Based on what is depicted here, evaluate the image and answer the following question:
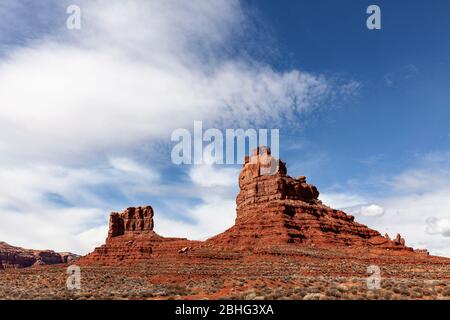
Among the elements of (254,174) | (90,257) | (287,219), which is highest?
(254,174)

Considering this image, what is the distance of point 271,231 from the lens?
78250mm

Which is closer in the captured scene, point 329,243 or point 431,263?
point 431,263

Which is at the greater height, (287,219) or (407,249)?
(287,219)

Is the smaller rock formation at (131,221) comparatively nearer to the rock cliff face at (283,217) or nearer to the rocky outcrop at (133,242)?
the rocky outcrop at (133,242)

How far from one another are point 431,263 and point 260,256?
2927 centimetres

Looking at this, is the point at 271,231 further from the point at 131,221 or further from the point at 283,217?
the point at 131,221

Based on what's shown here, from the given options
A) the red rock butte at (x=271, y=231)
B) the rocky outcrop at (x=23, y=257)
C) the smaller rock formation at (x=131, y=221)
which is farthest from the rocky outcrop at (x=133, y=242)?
the rocky outcrop at (x=23, y=257)

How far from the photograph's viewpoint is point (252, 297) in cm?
2041

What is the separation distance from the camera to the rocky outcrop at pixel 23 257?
160075 millimetres

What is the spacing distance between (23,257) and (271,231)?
136 m

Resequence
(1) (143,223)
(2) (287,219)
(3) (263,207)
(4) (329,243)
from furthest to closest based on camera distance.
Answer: (1) (143,223) → (3) (263,207) → (2) (287,219) → (4) (329,243)

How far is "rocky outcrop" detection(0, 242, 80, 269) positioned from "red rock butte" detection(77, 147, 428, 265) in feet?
235

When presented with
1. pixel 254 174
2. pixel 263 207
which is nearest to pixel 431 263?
pixel 263 207

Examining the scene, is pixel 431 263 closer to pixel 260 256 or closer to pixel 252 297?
pixel 260 256
